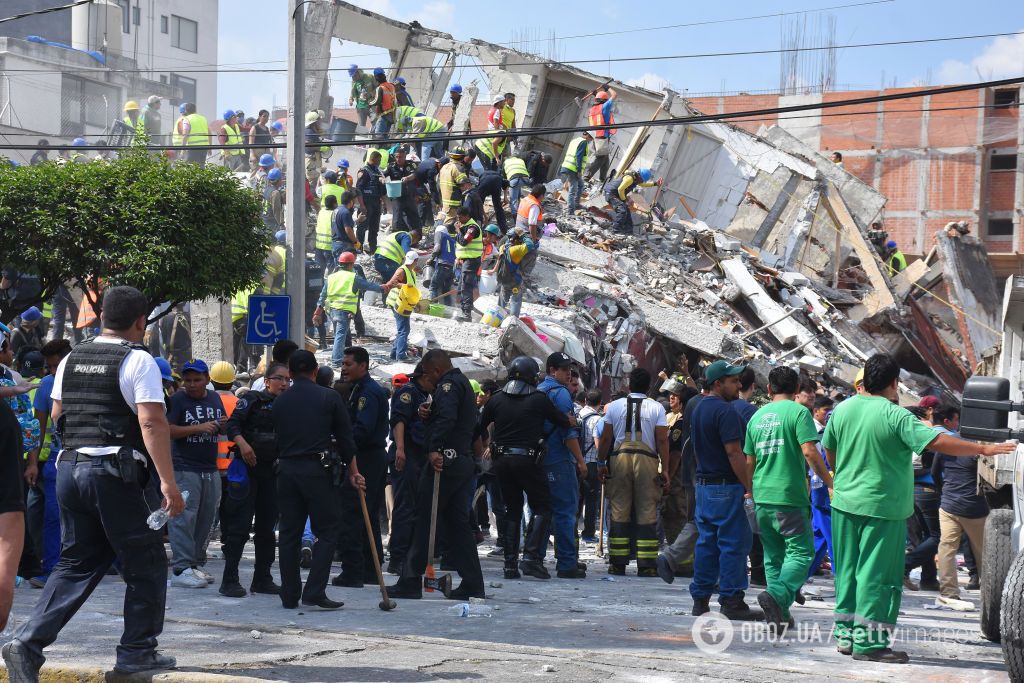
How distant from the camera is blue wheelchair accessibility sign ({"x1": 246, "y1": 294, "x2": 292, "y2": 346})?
12.7 meters

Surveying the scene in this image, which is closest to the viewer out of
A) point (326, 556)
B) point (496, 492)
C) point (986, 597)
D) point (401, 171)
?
point (986, 597)

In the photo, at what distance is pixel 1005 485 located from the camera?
8.20 metres

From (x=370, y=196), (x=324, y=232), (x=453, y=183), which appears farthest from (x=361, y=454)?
(x=453, y=183)

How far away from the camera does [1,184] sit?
13.1 metres

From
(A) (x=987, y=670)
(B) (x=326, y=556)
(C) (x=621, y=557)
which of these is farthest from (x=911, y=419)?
(C) (x=621, y=557)

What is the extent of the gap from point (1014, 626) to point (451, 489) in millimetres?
4102

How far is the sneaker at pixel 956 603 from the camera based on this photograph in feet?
29.0

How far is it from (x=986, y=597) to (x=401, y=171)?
15.8m

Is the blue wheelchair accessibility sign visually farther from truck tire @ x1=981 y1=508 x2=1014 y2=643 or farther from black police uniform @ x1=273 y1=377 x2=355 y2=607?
truck tire @ x1=981 y1=508 x2=1014 y2=643

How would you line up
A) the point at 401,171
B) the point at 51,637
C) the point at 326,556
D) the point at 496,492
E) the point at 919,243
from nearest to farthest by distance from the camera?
the point at 51,637, the point at 326,556, the point at 496,492, the point at 401,171, the point at 919,243

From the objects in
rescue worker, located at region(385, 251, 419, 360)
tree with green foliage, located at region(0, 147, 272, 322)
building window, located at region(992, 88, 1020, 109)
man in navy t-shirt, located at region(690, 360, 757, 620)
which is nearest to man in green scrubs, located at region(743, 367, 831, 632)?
man in navy t-shirt, located at region(690, 360, 757, 620)

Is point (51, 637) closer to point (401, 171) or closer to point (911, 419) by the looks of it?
point (911, 419)

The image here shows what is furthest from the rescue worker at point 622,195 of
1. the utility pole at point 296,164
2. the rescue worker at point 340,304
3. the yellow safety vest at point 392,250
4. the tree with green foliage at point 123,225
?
the tree with green foliage at point 123,225

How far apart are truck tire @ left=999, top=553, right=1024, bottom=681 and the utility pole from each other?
9.07 metres
